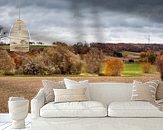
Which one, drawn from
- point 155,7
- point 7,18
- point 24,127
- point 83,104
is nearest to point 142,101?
point 83,104

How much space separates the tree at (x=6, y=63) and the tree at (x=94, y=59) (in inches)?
55.6

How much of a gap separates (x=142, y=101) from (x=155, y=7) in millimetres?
2388

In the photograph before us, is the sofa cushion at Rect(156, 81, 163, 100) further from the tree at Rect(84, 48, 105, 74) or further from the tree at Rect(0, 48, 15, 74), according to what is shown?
the tree at Rect(0, 48, 15, 74)

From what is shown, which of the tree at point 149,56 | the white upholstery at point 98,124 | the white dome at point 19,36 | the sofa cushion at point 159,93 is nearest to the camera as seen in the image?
the white upholstery at point 98,124

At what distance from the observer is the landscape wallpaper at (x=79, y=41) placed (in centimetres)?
718

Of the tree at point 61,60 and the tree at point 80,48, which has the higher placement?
the tree at point 80,48

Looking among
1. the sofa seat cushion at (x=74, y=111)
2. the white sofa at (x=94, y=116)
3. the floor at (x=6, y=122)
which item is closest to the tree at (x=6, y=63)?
the floor at (x=6, y=122)

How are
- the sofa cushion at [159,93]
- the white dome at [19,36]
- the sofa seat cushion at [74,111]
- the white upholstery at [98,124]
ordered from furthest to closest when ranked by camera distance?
the white dome at [19,36]
the sofa cushion at [159,93]
the sofa seat cushion at [74,111]
the white upholstery at [98,124]

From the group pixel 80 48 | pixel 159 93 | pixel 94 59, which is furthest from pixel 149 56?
pixel 159 93

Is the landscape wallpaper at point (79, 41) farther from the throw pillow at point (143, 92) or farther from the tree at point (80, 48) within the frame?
the throw pillow at point (143, 92)

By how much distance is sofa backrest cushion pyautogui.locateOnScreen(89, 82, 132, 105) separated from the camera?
598cm

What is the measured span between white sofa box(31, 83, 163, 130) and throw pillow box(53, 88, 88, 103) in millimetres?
227

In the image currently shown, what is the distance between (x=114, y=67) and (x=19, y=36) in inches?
74.4

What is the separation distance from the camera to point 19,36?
23.0 ft
